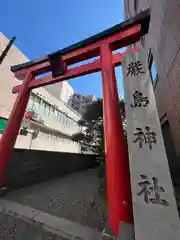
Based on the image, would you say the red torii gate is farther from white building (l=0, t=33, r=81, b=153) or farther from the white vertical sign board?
white building (l=0, t=33, r=81, b=153)

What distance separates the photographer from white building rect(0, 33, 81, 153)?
10102mm

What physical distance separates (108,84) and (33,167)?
441cm

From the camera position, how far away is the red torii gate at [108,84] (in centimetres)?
200

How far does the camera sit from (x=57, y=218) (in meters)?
2.37

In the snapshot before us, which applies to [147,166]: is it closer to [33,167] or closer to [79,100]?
[33,167]

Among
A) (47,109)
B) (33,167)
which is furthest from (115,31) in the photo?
(47,109)

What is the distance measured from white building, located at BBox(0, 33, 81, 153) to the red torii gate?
241 inches

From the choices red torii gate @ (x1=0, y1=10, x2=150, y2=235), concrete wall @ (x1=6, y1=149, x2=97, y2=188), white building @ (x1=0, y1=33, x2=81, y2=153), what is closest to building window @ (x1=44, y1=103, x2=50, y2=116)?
white building @ (x1=0, y1=33, x2=81, y2=153)

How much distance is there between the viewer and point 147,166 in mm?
1739

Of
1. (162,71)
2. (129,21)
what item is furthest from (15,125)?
(162,71)

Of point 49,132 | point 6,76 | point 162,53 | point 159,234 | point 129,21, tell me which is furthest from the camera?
point 49,132

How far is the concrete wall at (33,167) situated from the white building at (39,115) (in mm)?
4796

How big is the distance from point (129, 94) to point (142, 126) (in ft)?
2.18

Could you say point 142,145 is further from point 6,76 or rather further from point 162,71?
point 6,76
